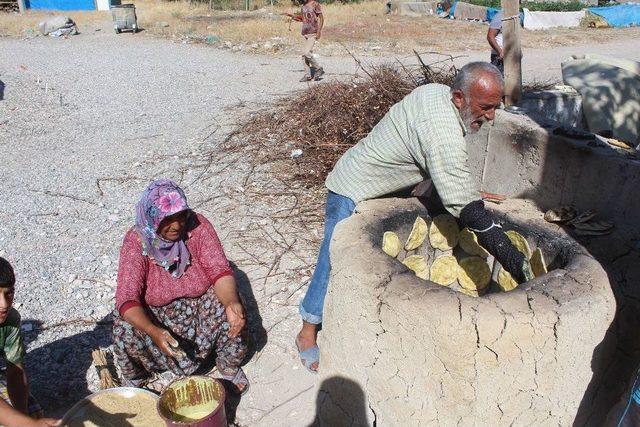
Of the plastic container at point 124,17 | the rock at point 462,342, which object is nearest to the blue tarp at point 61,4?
the plastic container at point 124,17

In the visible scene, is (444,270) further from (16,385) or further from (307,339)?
(16,385)

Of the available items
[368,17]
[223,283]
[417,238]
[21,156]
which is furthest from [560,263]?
[368,17]

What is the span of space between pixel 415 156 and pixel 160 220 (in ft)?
3.79

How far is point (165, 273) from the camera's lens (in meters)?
2.70

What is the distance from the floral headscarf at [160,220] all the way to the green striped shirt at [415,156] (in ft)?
2.50

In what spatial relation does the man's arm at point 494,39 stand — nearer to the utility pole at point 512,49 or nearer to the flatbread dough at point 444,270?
the utility pole at point 512,49

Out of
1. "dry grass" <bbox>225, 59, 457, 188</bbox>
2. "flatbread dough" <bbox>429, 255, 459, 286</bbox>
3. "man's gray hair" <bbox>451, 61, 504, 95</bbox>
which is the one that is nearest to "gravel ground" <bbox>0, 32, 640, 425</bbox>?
"dry grass" <bbox>225, 59, 457, 188</bbox>

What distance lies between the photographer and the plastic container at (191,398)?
2.38 metres

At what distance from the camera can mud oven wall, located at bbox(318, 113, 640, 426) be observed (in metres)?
1.79

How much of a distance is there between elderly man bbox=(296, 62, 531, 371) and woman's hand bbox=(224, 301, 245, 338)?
49cm

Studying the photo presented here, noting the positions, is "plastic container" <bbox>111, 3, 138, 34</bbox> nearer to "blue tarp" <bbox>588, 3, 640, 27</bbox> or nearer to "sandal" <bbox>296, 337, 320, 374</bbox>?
"blue tarp" <bbox>588, 3, 640, 27</bbox>

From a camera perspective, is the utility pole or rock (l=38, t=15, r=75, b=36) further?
rock (l=38, t=15, r=75, b=36)

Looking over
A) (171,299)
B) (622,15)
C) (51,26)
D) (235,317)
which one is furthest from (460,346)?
(622,15)

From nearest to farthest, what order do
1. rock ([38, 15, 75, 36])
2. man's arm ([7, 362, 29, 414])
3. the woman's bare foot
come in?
man's arm ([7, 362, 29, 414]) → the woman's bare foot → rock ([38, 15, 75, 36])
